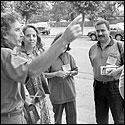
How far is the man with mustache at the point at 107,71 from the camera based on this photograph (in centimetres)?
252

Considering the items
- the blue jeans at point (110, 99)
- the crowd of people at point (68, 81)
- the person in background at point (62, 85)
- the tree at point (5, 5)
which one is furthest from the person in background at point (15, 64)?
the blue jeans at point (110, 99)

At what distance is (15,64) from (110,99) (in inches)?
63.9

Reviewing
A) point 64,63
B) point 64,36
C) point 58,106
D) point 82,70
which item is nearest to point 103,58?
point 64,63

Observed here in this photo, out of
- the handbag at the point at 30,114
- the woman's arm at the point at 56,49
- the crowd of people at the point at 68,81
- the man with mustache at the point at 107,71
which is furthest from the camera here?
the man with mustache at the point at 107,71

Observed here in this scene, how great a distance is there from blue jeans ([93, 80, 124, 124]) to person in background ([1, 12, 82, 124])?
51.9 inches

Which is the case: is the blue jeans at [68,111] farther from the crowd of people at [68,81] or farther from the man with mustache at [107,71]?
the man with mustache at [107,71]

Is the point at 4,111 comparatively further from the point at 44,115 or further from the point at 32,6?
the point at 32,6

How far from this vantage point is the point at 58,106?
265 centimetres

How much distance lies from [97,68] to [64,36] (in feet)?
5.01

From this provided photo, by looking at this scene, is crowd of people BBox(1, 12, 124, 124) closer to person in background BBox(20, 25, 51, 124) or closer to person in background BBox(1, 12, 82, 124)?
person in background BBox(20, 25, 51, 124)

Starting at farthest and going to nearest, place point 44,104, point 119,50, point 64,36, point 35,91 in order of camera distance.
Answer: point 119,50
point 44,104
point 35,91
point 64,36

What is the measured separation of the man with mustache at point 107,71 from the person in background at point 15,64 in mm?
1257

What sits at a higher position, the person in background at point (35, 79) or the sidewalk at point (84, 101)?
the person in background at point (35, 79)

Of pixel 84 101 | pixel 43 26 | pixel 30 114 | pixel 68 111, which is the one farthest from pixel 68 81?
pixel 43 26
